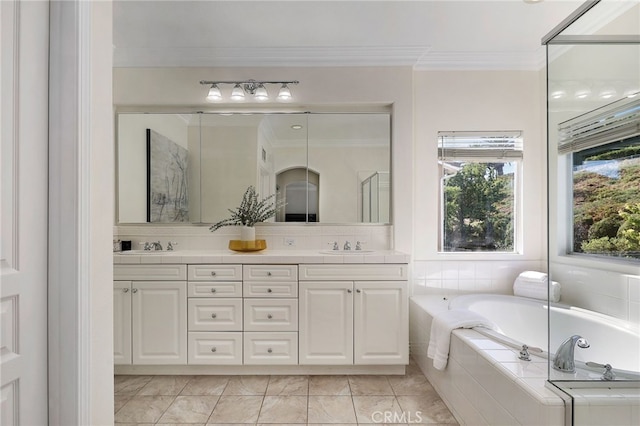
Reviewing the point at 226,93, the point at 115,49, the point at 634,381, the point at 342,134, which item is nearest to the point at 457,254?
the point at 342,134

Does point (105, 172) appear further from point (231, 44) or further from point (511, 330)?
point (511, 330)

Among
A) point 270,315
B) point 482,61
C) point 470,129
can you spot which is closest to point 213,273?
point 270,315

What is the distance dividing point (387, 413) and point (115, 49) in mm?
3352

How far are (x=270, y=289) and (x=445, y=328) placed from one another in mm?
1208

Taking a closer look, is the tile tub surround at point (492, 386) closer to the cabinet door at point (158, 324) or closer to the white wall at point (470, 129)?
the white wall at point (470, 129)

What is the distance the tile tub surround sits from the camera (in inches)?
51.6

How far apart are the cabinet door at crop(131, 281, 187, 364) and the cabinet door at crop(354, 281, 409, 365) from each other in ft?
4.18

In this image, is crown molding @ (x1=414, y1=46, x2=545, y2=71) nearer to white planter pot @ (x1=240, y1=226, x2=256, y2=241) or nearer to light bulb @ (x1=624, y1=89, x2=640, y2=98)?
light bulb @ (x1=624, y1=89, x2=640, y2=98)

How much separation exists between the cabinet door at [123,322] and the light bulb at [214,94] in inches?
62.4

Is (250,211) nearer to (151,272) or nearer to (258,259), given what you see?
(258,259)

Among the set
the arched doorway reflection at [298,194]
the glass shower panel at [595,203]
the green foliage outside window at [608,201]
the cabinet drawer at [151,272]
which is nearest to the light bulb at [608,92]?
the glass shower panel at [595,203]

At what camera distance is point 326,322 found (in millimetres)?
2451

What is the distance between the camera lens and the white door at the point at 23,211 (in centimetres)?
85

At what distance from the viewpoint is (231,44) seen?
269cm
